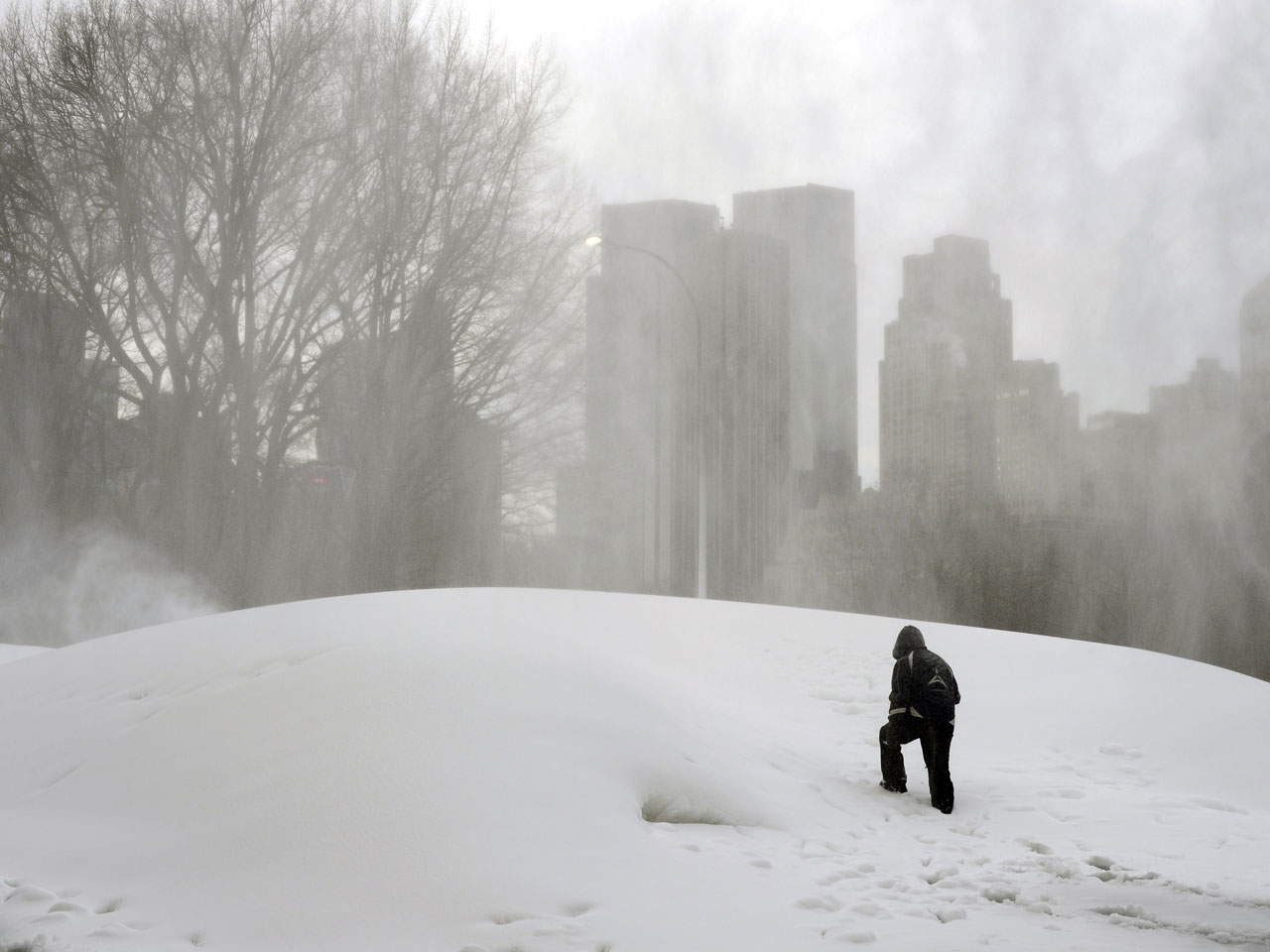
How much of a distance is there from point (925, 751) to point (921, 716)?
0.18 metres

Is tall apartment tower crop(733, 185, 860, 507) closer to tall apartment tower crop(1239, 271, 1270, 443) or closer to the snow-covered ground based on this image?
tall apartment tower crop(1239, 271, 1270, 443)

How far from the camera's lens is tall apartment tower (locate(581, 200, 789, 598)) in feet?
53.9

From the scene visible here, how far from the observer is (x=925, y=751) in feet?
17.4

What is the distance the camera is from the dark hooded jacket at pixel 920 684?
17.3 feet

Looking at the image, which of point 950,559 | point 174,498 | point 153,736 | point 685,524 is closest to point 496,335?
point 685,524

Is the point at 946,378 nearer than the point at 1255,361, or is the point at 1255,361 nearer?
the point at 1255,361

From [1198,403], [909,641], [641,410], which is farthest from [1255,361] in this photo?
[909,641]

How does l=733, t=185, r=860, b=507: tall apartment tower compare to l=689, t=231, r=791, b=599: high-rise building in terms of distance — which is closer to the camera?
l=689, t=231, r=791, b=599: high-rise building

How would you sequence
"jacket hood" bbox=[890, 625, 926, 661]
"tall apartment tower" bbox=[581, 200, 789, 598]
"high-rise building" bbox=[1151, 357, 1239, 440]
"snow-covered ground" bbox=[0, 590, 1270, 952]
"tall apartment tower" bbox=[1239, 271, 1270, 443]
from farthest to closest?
"tall apartment tower" bbox=[581, 200, 789, 598]
"high-rise building" bbox=[1151, 357, 1239, 440]
"tall apartment tower" bbox=[1239, 271, 1270, 443]
"jacket hood" bbox=[890, 625, 926, 661]
"snow-covered ground" bbox=[0, 590, 1270, 952]

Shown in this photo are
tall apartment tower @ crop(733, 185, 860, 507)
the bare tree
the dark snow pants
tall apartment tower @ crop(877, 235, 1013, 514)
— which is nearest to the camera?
the dark snow pants

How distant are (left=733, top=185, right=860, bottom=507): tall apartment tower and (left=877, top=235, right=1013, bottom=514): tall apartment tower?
64cm

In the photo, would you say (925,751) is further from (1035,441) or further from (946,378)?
(946,378)

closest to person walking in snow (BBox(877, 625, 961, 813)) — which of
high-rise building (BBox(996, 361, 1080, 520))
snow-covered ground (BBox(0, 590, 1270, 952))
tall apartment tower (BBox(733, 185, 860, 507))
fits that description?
snow-covered ground (BBox(0, 590, 1270, 952))

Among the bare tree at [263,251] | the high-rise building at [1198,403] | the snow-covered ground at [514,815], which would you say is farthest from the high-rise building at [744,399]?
the snow-covered ground at [514,815]
